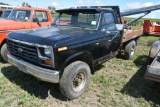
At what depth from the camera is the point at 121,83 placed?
16.1 ft

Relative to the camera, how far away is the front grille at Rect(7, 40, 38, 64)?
3670 mm

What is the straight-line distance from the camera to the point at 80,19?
476 centimetres

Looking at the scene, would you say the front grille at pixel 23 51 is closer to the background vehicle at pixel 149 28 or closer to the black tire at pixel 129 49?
the black tire at pixel 129 49

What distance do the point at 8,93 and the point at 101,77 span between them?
2.54m

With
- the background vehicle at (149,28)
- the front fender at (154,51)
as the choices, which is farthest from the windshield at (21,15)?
the background vehicle at (149,28)

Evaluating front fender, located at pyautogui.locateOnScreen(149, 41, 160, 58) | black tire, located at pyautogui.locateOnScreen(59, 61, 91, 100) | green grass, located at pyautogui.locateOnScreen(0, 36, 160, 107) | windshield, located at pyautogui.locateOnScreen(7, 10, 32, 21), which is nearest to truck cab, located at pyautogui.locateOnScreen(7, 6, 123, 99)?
black tire, located at pyautogui.locateOnScreen(59, 61, 91, 100)

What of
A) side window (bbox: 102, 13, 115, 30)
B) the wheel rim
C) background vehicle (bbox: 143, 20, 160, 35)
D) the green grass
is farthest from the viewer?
background vehicle (bbox: 143, 20, 160, 35)

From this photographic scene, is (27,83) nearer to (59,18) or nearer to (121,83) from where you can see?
(59,18)

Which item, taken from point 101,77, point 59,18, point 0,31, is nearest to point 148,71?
point 101,77

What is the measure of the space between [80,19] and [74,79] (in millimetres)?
1697

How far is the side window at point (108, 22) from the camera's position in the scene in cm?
475

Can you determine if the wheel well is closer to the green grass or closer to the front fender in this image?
the green grass

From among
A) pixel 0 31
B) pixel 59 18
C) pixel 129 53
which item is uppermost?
pixel 59 18

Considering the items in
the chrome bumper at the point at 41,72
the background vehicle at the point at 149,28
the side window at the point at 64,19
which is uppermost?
the side window at the point at 64,19
